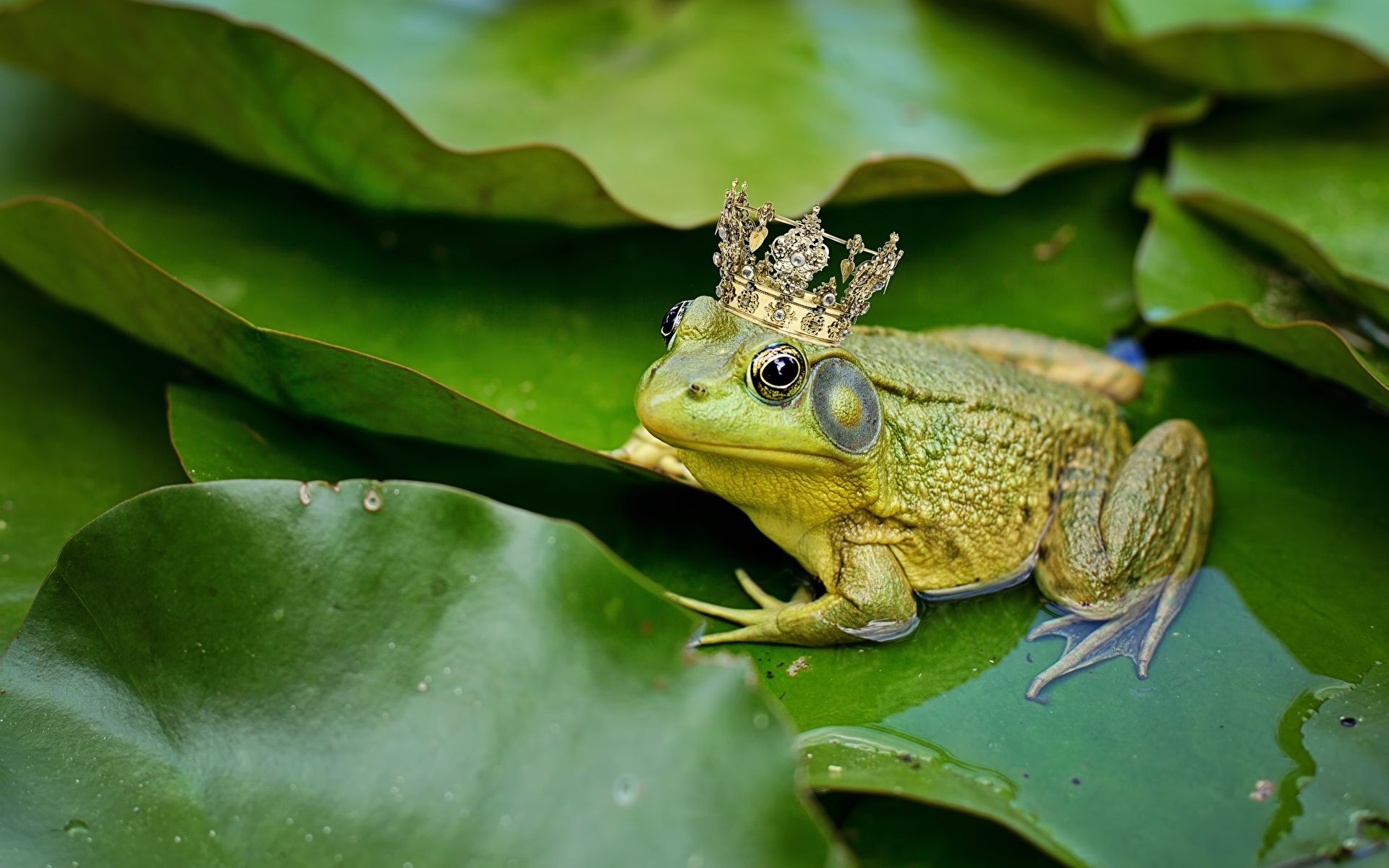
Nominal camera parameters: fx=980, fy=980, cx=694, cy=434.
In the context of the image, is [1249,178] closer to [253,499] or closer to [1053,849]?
[1053,849]

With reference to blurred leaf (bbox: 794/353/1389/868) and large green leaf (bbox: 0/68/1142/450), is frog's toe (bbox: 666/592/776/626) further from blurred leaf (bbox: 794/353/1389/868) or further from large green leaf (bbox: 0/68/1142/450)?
large green leaf (bbox: 0/68/1142/450)

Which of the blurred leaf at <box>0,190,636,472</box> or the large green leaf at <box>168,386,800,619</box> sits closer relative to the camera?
the blurred leaf at <box>0,190,636,472</box>

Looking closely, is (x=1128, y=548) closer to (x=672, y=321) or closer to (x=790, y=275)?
(x=790, y=275)

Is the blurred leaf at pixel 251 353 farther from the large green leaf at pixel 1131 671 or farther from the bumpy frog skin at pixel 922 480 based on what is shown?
the bumpy frog skin at pixel 922 480

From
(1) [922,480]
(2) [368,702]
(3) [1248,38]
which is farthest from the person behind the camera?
(3) [1248,38]

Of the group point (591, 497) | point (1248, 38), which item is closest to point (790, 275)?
point (591, 497)

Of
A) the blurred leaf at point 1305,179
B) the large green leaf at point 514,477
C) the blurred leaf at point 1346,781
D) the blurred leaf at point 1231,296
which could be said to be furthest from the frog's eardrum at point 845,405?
the blurred leaf at point 1305,179

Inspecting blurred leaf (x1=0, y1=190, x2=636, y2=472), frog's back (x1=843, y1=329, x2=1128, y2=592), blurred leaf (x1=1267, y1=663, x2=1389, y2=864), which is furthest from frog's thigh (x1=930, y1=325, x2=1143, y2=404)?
blurred leaf (x1=0, y1=190, x2=636, y2=472)
